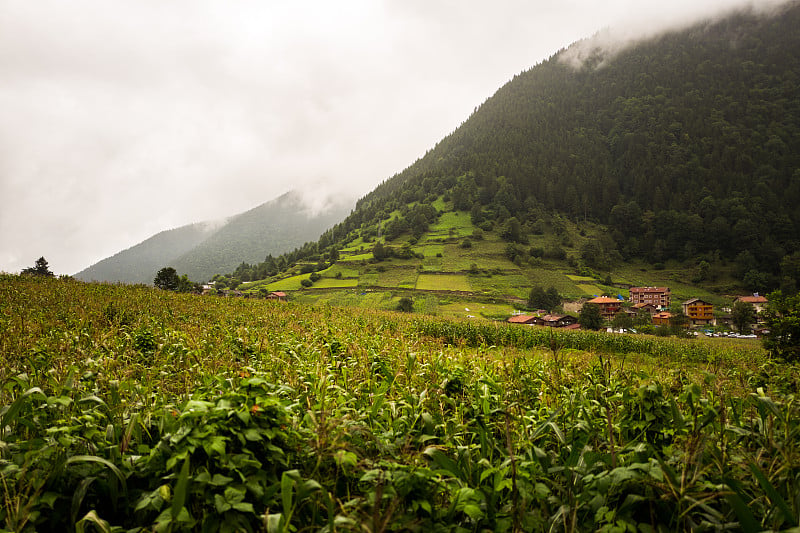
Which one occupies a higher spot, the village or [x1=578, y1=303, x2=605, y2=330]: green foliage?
[x1=578, y1=303, x2=605, y2=330]: green foliage

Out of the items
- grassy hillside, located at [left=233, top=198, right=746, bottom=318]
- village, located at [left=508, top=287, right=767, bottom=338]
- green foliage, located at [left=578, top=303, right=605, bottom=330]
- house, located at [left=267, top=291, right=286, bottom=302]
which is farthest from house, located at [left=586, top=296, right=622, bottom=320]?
house, located at [left=267, top=291, right=286, bottom=302]

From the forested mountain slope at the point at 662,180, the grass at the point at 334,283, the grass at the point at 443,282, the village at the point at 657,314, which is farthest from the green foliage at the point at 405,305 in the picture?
the forested mountain slope at the point at 662,180

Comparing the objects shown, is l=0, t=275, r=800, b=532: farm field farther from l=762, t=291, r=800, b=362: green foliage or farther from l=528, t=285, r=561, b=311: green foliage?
l=528, t=285, r=561, b=311: green foliage

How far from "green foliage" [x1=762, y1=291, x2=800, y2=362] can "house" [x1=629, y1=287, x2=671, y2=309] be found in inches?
2984

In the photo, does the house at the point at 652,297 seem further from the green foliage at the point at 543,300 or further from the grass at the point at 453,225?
the grass at the point at 453,225

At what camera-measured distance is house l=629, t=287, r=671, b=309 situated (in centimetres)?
8325

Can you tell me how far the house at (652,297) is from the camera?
8325cm

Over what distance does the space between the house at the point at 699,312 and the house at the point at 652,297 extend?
4111mm

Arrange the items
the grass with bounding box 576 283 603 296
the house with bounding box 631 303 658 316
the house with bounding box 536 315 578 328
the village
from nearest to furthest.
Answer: the house with bounding box 536 315 578 328, the village, the house with bounding box 631 303 658 316, the grass with bounding box 576 283 603 296

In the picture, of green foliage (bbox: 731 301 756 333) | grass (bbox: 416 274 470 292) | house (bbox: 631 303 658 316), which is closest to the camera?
green foliage (bbox: 731 301 756 333)

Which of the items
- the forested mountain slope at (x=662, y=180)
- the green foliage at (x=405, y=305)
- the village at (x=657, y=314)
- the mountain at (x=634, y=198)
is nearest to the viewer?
the village at (x=657, y=314)

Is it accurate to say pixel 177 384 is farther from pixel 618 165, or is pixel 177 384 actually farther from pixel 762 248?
pixel 618 165

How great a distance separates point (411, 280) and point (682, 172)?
15024 centimetres

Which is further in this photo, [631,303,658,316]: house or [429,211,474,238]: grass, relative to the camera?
[429,211,474,238]: grass
